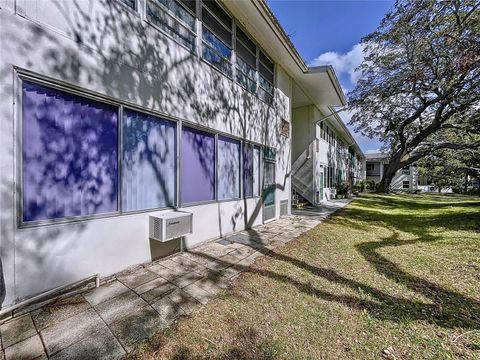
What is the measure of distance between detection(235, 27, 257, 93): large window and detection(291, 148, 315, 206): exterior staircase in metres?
6.33

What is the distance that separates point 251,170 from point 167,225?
12.1 feet

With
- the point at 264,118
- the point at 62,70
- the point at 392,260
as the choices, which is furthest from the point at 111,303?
the point at 264,118

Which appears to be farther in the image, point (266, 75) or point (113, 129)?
point (266, 75)

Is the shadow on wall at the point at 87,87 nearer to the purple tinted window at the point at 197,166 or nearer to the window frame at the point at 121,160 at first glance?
the window frame at the point at 121,160

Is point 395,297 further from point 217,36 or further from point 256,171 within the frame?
point 217,36

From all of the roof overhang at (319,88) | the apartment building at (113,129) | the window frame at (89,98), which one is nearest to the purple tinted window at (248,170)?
the apartment building at (113,129)

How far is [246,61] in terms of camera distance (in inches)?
266

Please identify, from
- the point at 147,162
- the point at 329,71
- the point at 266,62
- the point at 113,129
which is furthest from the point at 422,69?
the point at 113,129

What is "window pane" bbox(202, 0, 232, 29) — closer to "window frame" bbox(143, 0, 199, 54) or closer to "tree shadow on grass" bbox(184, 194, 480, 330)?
"window frame" bbox(143, 0, 199, 54)

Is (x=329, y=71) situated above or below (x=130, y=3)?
above

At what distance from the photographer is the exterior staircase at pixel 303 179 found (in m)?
12.4

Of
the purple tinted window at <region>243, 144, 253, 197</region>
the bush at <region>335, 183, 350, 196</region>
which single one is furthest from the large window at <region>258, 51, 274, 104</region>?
the bush at <region>335, 183, 350, 196</region>

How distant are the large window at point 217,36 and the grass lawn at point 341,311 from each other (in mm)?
4562

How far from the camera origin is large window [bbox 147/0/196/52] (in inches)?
159
